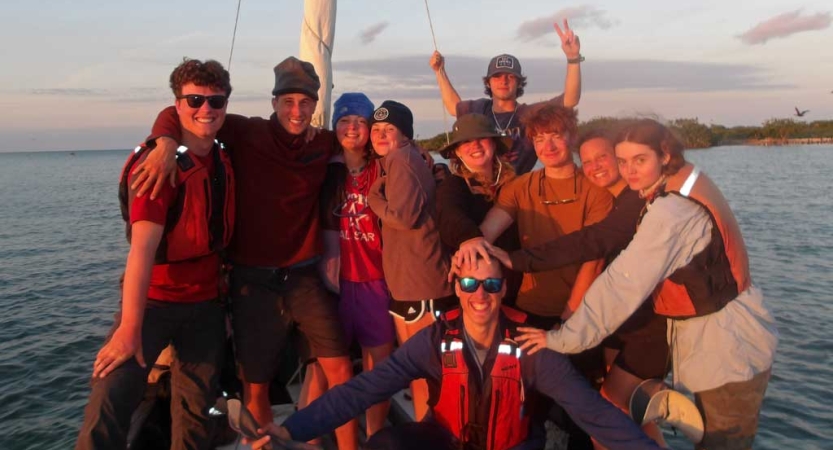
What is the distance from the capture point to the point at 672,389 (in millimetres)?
3459

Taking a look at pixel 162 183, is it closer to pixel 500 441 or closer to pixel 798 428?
pixel 500 441

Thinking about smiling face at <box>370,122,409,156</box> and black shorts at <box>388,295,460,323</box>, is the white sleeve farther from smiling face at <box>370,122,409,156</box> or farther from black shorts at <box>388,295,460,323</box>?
smiling face at <box>370,122,409,156</box>

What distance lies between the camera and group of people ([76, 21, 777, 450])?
3.18 metres

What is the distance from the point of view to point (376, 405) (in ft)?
14.5

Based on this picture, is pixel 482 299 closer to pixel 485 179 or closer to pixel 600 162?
pixel 485 179

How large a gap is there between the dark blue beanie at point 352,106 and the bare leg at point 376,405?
66.0 inches

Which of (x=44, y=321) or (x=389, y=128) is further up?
(x=389, y=128)

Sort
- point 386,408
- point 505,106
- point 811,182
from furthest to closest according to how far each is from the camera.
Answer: point 811,182, point 505,106, point 386,408

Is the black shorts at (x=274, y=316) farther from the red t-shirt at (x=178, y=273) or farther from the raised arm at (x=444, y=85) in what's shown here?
the raised arm at (x=444, y=85)


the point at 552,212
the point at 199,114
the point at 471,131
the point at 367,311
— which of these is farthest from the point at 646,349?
the point at 199,114

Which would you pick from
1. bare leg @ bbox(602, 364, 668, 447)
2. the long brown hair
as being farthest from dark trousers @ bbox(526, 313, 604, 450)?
the long brown hair

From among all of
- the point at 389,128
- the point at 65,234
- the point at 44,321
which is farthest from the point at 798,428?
the point at 65,234

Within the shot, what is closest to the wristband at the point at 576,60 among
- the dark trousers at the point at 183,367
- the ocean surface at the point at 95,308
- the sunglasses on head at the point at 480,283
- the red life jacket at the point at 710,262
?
the red life jacket at the point at 710,262

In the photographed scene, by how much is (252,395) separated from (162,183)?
5.78 ft
